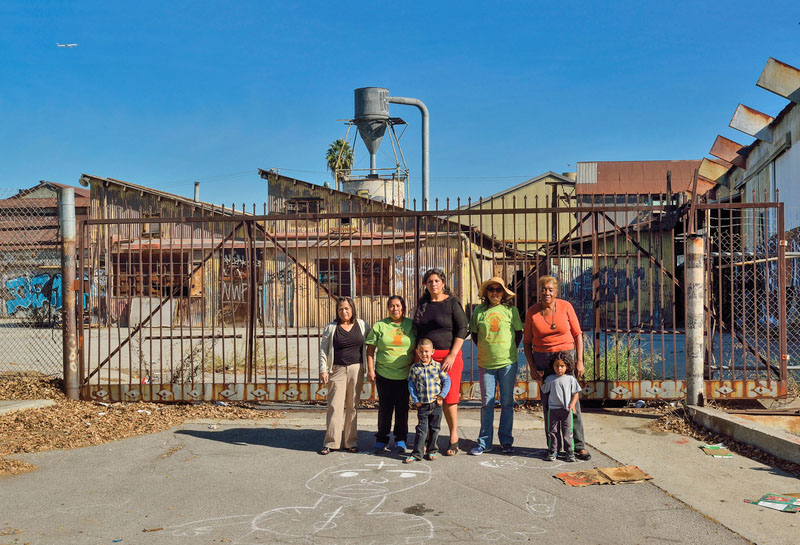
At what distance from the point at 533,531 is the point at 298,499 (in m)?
1.84

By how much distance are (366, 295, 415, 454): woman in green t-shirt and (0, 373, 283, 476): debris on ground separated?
7.34 ft

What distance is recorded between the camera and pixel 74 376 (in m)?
9.19

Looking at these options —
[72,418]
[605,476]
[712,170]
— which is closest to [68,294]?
[72,418]

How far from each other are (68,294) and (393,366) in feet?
15.5

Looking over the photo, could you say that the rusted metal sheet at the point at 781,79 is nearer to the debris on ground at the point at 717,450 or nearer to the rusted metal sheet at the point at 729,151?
the rusted metal sheet at the point at 729,151

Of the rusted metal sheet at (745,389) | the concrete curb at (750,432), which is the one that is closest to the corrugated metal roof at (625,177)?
the rusted metal sheet at (745,389)

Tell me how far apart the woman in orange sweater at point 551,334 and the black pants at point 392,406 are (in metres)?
1.31

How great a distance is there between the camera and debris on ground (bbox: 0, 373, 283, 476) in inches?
289

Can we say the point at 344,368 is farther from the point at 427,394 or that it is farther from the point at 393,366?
the point at 427,394

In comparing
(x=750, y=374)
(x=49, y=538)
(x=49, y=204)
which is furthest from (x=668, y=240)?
(x=49, y=204)

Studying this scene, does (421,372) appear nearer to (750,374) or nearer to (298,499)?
(298,499)

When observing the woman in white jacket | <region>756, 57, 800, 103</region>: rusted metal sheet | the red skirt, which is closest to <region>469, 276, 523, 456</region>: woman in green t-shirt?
the red skirt

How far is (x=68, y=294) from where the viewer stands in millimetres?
9211

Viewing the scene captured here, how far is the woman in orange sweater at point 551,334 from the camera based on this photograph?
22.8 feet
